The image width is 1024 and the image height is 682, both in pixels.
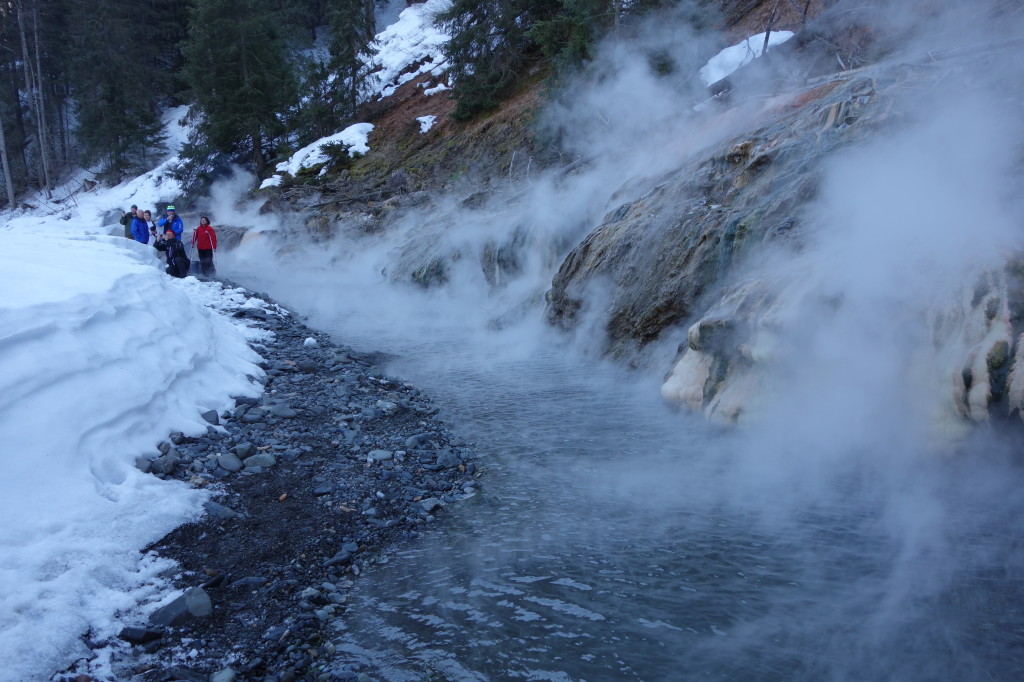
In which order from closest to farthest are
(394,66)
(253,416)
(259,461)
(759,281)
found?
1. (259,461)
2. (253,416)
3. (759,281)
4. (394,66)

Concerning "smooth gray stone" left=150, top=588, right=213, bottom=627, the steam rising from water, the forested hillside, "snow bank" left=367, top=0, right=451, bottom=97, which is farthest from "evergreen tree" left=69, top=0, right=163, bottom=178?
"smooth gray stone" left=150, top=588, right=213, bottom=627

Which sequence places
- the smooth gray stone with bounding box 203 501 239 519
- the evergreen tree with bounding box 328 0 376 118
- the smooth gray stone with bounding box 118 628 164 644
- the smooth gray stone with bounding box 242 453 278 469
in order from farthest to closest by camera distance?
the evergreen tree with bounding box 328 0 376 118, the smooth gray stone with bounding box 242 453 278 469, the smooth gray stone with bounding box 203 501 239 519, the smooth gray stone with bounding box 118 628 164 644

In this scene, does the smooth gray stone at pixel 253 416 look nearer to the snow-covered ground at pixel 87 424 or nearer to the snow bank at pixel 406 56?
the snow-covered ground at pixel 87 424

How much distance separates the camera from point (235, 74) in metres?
24.4

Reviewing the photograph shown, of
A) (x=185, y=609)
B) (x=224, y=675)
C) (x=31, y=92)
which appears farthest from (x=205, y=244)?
(x=31, y=92)

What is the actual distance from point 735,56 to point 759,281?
30.6 ft

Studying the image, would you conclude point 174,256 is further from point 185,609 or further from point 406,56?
point 406,56

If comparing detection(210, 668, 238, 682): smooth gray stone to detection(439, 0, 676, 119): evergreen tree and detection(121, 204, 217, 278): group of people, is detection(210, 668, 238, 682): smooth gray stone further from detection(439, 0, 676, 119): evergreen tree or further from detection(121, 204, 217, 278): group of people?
detection(439, 0, 676, 119): evergreen tree

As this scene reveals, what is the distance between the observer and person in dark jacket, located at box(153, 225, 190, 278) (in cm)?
1275

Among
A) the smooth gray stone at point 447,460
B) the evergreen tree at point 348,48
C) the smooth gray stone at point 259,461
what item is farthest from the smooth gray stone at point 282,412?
the evergreen tree at point 348,48

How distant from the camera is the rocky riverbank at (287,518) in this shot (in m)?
3.12

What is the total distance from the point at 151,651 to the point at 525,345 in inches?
264

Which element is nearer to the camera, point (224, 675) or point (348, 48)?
point (224, 675)

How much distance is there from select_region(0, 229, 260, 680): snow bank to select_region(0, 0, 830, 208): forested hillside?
39.3 feet
